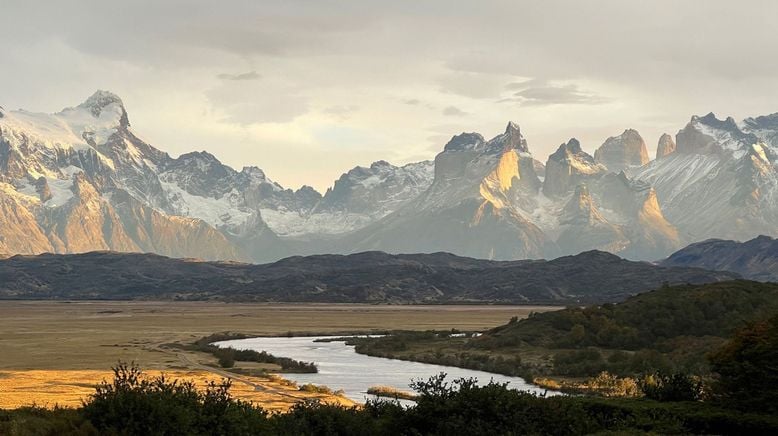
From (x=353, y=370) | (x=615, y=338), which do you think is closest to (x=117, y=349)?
(x=353, y=370)

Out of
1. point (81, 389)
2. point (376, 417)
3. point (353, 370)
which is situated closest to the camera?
point (376, 417)

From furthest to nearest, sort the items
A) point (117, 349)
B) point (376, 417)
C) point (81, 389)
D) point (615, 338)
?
1. point (117, 349)
2. point (615, 338)
3. point (81, 389)
4. point (376, 417)

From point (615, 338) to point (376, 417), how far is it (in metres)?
68.3

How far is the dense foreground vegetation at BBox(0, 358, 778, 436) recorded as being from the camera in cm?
3266

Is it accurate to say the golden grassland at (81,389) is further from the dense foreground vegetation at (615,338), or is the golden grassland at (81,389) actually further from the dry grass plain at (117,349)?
the dense foreground vegetation at (615,338)

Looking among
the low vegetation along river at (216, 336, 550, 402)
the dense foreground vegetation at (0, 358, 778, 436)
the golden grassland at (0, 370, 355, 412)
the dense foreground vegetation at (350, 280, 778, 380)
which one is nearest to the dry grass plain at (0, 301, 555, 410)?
the golden grassland at (0, 370, 355, 412)

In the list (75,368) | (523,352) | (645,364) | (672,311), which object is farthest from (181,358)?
(672,311)

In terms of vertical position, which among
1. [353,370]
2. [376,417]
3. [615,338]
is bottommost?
[353,370]

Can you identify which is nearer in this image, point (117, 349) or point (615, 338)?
point (615, 338)

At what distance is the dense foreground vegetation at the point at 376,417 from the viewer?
3266 cm

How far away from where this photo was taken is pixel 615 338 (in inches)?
4114

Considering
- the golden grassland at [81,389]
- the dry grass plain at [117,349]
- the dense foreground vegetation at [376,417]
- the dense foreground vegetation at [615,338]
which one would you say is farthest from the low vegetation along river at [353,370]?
the dense foreground vegetation at [376,417]

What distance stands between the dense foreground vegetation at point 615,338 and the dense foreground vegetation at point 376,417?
43838 mm

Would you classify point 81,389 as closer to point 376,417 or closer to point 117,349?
point 376,417
